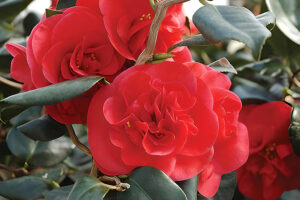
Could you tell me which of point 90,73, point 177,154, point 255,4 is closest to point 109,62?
point 90,73

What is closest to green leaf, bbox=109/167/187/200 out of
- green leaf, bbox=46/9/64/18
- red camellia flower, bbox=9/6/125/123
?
red camellia flower, bbox=9/6/125/123

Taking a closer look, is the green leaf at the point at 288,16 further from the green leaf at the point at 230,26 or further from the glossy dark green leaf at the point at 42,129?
the glossy dark green leaf at the point at 42,129

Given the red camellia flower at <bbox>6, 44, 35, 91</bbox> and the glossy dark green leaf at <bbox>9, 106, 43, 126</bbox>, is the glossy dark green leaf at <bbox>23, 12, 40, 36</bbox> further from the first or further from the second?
the red camellia flower at <bbox>6, 44, 35, 91</bbox>

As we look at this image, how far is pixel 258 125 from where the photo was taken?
751 millimetres

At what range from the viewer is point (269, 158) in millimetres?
757

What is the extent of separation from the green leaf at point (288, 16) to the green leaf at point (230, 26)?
26 cm

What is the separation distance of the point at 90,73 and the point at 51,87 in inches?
3.2

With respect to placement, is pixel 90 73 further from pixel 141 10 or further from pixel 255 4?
pixel 255 4

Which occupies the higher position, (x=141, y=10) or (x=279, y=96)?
(x=141, y=10)

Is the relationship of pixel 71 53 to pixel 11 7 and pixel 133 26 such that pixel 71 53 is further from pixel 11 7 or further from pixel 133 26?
pixel 11 7

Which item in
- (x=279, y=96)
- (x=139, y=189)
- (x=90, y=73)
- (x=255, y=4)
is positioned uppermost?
(x=90, y=73)

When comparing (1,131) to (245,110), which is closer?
(245,110)

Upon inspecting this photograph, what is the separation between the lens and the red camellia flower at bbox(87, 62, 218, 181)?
498 mm

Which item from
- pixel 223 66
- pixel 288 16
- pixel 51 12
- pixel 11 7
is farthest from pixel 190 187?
pixel 11 7
